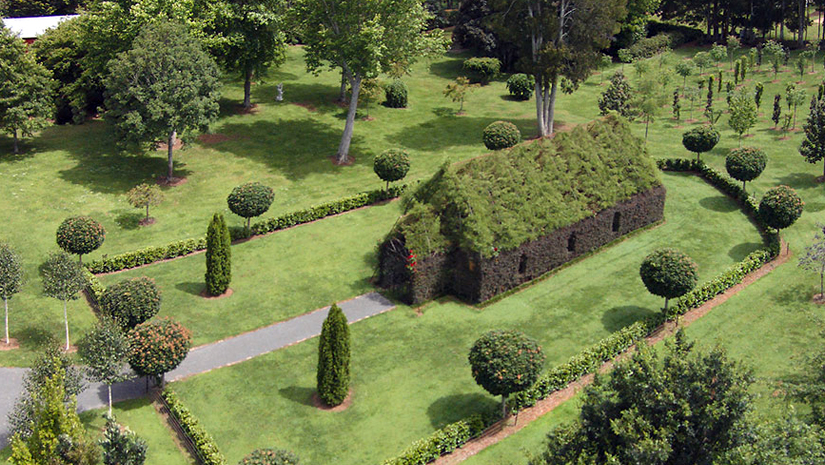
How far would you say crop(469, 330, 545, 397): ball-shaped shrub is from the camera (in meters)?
31.1

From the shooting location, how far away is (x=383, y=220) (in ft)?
163

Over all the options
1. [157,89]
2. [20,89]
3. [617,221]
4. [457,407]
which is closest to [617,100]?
[617,221]

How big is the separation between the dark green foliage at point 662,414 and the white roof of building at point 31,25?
5660 centimetres

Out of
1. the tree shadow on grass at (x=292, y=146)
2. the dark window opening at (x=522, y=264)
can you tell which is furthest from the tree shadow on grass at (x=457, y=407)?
the tree shadow on grass at (x=292, y=146)

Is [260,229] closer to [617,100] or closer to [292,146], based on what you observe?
[292,146]

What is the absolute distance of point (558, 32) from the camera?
59688 mm

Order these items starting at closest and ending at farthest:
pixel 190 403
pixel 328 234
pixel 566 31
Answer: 1. pixel 190 403
2. pixel 328 234
3. pixel 566 31

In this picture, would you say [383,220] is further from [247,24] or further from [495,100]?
[495,100]

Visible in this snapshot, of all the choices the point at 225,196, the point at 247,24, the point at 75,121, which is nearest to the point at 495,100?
the point at 247,24

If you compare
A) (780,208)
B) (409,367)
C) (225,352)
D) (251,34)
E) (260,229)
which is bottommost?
(225,352)

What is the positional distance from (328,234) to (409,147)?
1561 centimetres

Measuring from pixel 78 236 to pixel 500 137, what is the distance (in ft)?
95.0

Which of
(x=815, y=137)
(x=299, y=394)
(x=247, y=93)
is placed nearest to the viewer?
Result: (x=299, y=394)

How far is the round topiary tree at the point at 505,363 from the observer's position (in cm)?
3114
